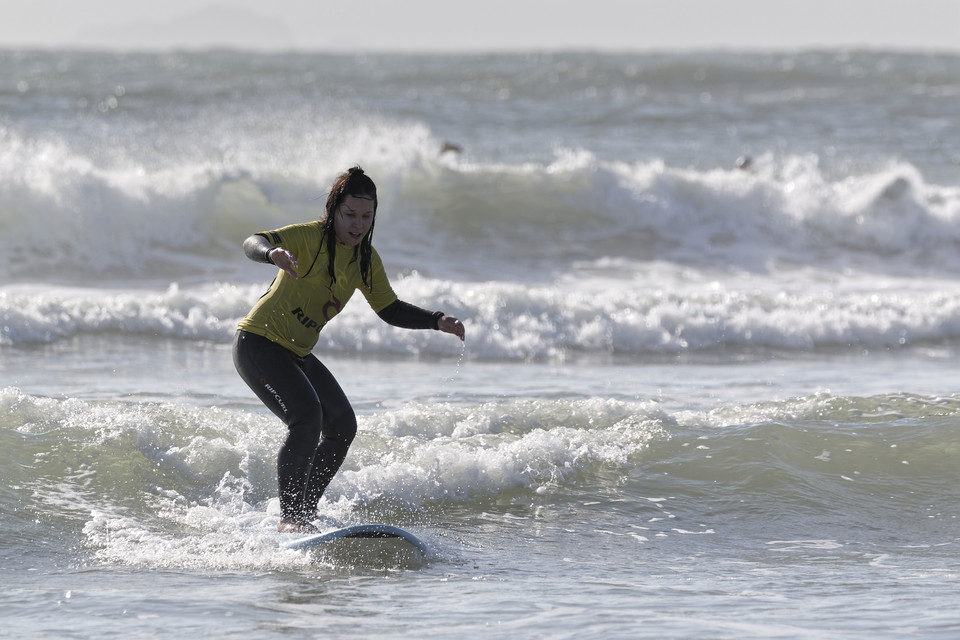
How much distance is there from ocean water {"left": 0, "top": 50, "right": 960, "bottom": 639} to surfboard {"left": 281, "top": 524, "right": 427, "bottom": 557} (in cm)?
9

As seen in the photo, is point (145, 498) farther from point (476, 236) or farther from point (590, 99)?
point (590, 99)

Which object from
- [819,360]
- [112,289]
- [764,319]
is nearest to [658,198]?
[764,319]

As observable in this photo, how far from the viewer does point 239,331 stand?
5676mm

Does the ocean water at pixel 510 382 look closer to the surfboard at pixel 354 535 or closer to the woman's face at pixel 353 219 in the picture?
the surfboard at pixel 354 535

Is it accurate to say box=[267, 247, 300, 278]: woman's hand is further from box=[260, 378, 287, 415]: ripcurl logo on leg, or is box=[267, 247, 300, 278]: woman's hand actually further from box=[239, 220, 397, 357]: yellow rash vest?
box=[260, 378, 287, 415]: ripcurl logo on leg

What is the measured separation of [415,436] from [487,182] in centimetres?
1184

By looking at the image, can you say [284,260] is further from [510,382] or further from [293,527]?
[510,382]

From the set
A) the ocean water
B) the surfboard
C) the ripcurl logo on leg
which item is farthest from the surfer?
the ocean water

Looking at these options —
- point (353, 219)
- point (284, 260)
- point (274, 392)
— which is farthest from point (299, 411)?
point (353, 219)

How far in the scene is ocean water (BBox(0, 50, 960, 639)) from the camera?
17.6 ft

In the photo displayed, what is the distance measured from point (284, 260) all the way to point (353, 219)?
53 cm

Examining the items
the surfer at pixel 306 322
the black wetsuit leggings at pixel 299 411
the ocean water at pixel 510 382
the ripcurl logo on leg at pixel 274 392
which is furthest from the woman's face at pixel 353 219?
the ocean water at pixel 510 382

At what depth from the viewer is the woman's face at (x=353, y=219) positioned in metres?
5.48

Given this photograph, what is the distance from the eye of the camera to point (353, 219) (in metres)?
5.51
